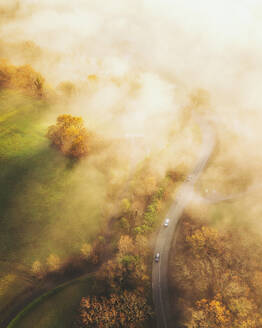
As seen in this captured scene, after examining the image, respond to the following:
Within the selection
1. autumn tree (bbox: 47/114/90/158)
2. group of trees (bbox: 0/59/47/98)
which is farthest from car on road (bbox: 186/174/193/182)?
group of trees (bbox: 0/59/47/98)

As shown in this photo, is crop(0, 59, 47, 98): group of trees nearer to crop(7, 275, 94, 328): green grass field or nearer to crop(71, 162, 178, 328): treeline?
crop(71, 162, 178, 328): treeline

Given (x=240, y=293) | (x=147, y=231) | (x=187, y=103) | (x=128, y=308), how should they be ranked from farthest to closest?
(x=187, y=103)
(x=147, y=231)
(x=240, y=293)
(x=128, y=308)

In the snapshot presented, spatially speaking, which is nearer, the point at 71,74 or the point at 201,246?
the point at 201,246

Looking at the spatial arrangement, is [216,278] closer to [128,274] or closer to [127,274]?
[128,274]

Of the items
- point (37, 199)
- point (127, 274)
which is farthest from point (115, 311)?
point (37, 199)

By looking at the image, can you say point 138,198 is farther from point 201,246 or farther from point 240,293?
point 240,293

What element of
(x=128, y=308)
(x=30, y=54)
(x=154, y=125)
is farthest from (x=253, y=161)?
(x=30, y=54)

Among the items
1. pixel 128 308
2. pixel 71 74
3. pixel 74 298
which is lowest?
pixel 74 298

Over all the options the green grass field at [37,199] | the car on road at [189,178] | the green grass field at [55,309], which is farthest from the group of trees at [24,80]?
the green grass field at [55,309]

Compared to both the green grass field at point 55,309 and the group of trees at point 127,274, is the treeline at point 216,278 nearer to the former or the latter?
the group of trees at point 127,274
